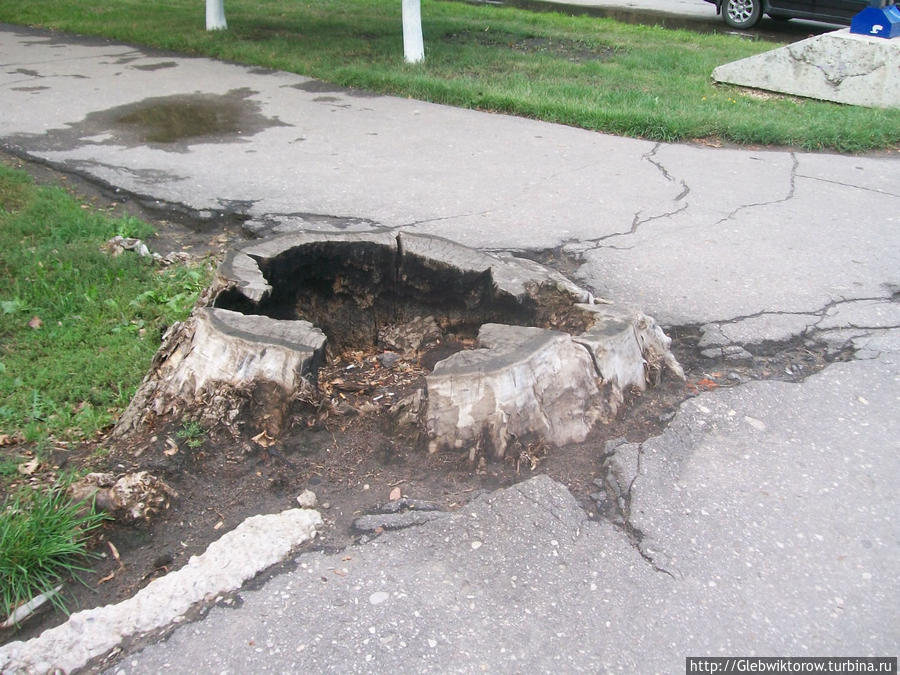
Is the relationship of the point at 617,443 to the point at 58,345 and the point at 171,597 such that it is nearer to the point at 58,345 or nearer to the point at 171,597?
the point at 171,597

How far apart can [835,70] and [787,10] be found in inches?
254

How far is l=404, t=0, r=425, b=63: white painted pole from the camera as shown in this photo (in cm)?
865

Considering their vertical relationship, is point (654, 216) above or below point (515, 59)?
below

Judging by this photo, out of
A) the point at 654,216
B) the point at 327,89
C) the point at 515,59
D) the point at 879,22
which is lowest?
the point at 654,216

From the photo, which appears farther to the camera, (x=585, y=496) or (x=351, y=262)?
(x=351, y=262)

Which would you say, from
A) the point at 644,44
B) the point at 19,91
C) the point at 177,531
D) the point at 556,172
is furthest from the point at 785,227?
the point at 19,91

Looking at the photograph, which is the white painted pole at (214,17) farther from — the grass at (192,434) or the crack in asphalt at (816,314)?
the grass at (192,434)

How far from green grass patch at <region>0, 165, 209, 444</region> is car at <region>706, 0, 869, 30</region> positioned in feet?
40.5

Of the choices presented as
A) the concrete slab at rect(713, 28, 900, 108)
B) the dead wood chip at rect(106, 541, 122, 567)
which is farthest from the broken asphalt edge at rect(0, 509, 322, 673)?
the concrete slab at rect(713, 28, 900, 108)

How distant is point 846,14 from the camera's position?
12.8 m

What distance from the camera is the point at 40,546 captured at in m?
2.30

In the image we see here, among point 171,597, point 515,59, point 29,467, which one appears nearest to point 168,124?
point 515,59

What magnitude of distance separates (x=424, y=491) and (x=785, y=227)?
357 cm

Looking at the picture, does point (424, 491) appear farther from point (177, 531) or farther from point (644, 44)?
point (644, 44)
